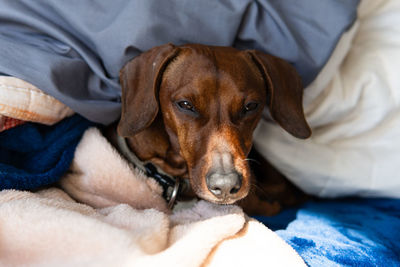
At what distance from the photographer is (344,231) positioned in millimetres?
1438

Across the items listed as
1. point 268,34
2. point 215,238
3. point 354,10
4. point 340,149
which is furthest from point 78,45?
point 340,149

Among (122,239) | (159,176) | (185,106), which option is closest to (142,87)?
(185,106)

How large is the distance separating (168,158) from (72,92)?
0.47 m

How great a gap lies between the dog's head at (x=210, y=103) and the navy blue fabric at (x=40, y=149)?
0.24 metres

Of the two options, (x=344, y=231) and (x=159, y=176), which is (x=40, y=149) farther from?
(x=344, y=231)

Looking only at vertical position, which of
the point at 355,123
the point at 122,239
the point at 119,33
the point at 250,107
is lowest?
the point at 355,123

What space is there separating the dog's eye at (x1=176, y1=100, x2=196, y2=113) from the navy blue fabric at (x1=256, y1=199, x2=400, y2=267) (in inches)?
21.2

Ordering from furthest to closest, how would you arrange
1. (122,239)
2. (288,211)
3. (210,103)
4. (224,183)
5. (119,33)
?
(288,211)
(119,33)
(210,103)
(224,183)
(122,239)

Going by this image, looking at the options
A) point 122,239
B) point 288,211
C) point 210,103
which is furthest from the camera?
point 288,211

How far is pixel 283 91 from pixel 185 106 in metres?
0.43

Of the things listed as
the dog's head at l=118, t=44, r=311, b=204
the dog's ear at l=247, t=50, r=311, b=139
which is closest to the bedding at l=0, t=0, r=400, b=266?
the dog's head at l=118, t=44, r=311, b=204

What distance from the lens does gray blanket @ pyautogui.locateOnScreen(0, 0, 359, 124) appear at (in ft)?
4.76

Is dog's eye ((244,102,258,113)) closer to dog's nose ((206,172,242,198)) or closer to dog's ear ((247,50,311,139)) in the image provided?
dog's ear ((247,50,311,139))

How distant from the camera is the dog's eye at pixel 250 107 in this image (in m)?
1.41
